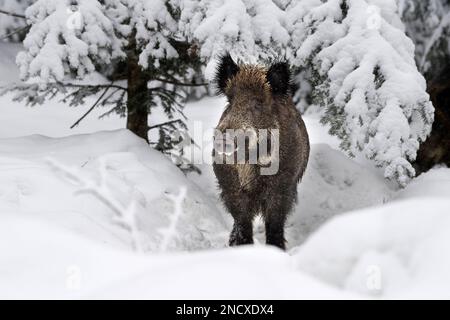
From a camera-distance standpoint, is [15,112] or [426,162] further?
[15,112]

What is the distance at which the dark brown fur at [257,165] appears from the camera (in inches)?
Result: 263

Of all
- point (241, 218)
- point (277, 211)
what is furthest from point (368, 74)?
point (241, 218)

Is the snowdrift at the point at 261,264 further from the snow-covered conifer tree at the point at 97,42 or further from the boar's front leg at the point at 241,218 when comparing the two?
the snow-covered conifer tree at the point at 97,42

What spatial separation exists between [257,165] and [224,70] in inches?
47.3

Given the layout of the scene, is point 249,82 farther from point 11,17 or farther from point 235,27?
point 11,17

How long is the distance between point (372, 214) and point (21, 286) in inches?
72.7

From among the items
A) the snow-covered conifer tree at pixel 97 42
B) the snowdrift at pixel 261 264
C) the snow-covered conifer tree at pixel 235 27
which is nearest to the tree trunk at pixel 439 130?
the snow-covered conifer tree at pixel 235 27

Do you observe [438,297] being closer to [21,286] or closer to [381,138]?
[21,286]

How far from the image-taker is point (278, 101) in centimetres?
698

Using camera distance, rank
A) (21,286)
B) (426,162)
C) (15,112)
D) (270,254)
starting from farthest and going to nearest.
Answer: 1. (15,112)
2. (426,162)
3. (270,254)
4. (21,286)

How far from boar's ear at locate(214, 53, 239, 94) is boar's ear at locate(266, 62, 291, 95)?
41cm

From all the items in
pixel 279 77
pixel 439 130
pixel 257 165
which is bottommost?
pixel 439 130

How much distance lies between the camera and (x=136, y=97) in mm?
8875
